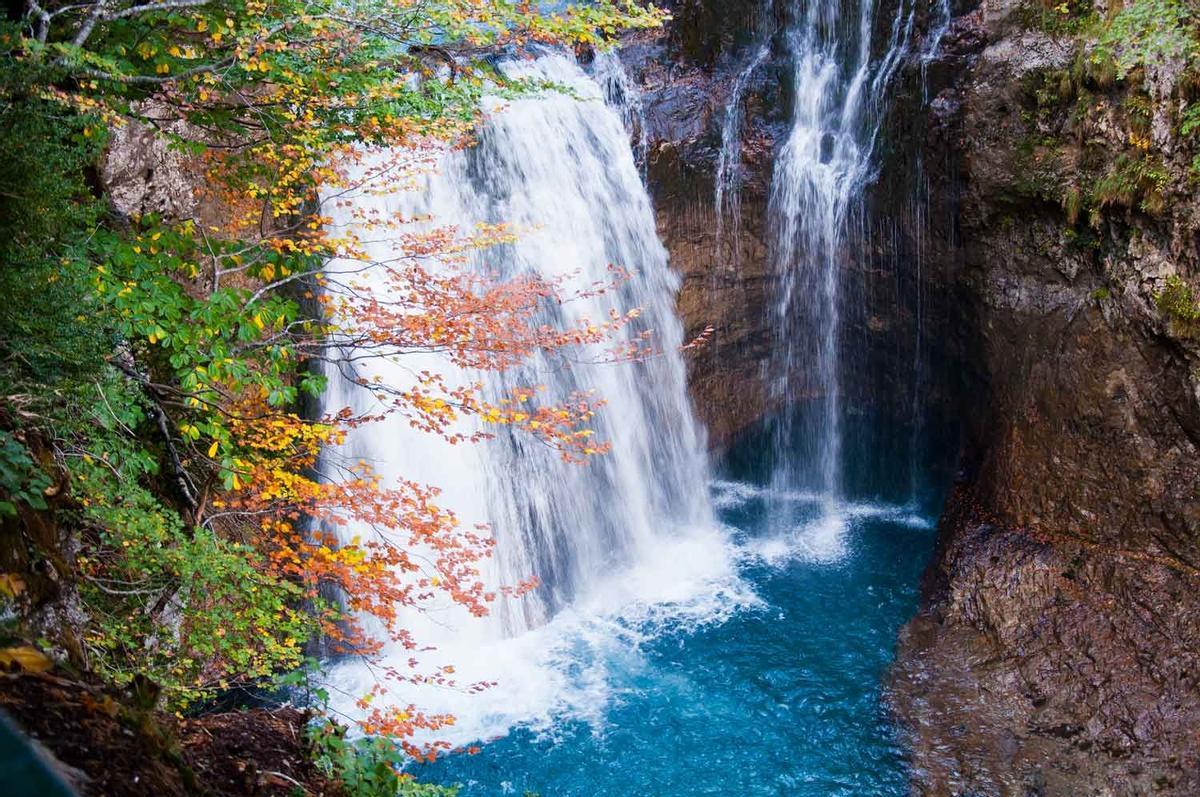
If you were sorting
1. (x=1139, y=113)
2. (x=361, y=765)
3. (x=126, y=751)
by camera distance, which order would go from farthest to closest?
(x=1139, y=113) → (x=361, y=765) → (x=126, y=751)

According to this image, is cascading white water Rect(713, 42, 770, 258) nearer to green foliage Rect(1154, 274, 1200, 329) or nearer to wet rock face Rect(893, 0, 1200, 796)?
wet rock face Rect(893, 0, 1200, 796)

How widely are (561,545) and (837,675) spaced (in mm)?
3592

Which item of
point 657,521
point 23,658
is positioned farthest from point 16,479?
point 657,521

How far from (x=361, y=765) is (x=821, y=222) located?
9.49 m

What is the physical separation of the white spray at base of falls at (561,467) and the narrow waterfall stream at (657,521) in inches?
1.2

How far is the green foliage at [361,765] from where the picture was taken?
405 cm

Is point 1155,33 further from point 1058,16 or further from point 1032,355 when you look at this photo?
point 1032,355

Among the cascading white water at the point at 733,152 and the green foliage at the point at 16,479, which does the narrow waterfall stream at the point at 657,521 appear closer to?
the cascading white water at the point at 733,152

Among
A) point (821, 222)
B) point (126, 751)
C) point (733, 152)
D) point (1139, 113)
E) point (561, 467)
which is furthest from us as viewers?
point (733, 152)

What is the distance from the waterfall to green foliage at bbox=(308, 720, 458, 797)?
7758mm

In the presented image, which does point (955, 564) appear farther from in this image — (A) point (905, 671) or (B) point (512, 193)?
(B) point (512, 193)

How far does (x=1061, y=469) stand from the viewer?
29.1 ft

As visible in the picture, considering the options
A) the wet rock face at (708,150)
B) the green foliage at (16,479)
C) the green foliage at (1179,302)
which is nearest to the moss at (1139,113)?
the green foliage at (1179,302)

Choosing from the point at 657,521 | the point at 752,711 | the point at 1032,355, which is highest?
the point at 1032,355
